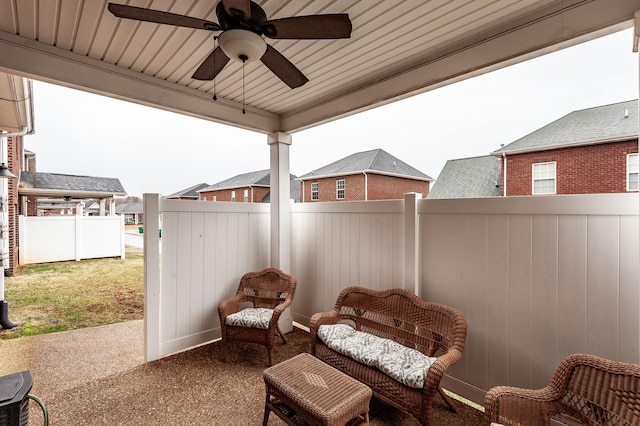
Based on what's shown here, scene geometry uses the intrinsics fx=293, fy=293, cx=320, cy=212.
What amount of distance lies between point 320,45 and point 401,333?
244 cm

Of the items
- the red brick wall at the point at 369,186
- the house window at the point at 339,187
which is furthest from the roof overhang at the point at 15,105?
the house window at the point at 339,187

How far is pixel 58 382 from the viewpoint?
2.59 meters

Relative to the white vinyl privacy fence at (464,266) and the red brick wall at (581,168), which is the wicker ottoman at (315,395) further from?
the red brick wall at (581,168)

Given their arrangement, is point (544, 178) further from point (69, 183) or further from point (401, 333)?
point (69, 183)

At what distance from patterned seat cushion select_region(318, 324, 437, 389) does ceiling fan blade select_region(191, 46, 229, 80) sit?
85.6 inches

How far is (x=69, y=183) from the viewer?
10.7m

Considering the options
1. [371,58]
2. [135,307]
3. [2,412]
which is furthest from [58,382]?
[371,58]

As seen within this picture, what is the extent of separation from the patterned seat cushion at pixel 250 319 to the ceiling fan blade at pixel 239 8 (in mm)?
2538

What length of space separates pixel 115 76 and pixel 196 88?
2.36 ft

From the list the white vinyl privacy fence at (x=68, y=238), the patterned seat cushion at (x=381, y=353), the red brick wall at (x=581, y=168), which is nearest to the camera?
the patterned seat cushion at (x=381, y=353)

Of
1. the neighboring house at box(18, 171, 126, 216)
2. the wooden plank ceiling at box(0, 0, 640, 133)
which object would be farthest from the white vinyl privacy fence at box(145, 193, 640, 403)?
the neighboring house at box(18, 171, 126, 216)

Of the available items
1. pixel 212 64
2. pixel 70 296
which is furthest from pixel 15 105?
pixel 70 296

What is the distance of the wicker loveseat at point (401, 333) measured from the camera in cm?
185

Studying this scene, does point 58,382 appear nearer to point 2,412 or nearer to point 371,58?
point 2,412
